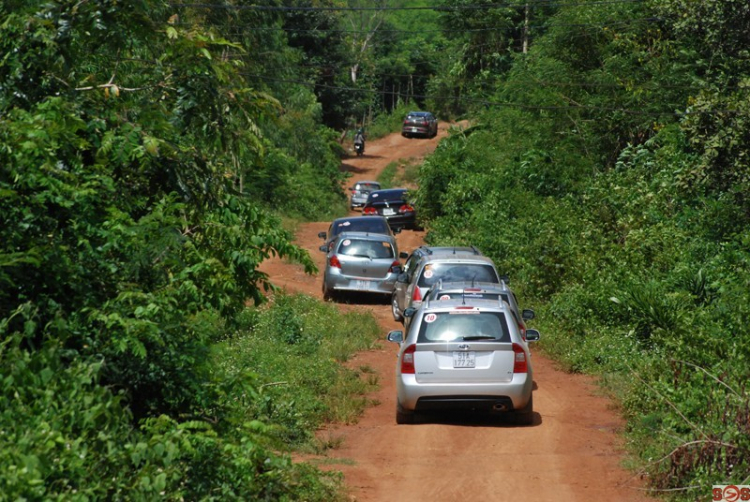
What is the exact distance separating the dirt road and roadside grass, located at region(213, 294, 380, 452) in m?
0.38

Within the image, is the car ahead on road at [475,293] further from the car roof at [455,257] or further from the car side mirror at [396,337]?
the car roof at [455,257]

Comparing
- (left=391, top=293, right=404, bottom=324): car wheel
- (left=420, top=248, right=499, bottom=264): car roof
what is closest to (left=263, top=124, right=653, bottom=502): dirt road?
(left=420, top=248, right=499, bottom=264): car roof

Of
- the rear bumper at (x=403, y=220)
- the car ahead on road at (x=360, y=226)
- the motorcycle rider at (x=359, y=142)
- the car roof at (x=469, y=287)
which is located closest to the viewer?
the car roof at (x=469, y=287)

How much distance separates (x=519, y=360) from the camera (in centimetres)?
1244

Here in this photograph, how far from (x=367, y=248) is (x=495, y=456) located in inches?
528

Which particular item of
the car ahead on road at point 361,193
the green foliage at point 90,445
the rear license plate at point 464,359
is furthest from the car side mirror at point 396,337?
the car ahead on road at point 361,193

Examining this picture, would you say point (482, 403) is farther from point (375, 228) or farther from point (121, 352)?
point (375, 228)

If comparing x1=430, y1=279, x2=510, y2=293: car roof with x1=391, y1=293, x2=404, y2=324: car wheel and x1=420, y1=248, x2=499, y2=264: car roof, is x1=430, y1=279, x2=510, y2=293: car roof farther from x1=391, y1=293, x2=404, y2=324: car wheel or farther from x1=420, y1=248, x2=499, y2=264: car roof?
x1=391, y1=293, x2=404, y2=324: car wheel

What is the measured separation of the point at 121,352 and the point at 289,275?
21318mm

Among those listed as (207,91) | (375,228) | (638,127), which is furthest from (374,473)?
(638,127)

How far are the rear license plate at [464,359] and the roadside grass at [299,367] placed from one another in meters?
1.70

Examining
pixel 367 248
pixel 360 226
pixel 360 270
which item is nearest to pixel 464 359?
pixel 360 270

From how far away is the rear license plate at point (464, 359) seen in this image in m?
12.4

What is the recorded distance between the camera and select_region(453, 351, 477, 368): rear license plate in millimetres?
12398
